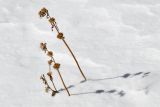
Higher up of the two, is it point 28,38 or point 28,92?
point 28,38

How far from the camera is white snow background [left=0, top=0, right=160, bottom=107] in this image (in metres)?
2.46

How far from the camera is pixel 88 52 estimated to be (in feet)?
9.51

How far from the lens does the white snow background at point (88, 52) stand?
2.46 m

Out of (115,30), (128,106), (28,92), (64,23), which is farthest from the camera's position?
(64,23)

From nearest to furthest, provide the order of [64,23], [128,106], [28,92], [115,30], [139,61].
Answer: [128,106] < [28,92] < [139,61] < [115,30] < [64,23]

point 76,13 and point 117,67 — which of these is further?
point 76,13

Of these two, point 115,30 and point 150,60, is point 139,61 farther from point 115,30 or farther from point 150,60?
point 115,30

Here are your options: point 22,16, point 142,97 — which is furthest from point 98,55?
point 22,16

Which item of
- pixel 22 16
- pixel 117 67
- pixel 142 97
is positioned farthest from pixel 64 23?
pixel 142 97

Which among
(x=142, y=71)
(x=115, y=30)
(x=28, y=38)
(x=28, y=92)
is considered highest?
(x=28, y=38)

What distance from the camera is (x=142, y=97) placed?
238 cm

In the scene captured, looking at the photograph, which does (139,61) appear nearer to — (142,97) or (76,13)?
(142,97)

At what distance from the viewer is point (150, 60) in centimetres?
272

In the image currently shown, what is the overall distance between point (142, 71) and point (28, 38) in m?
1.04
